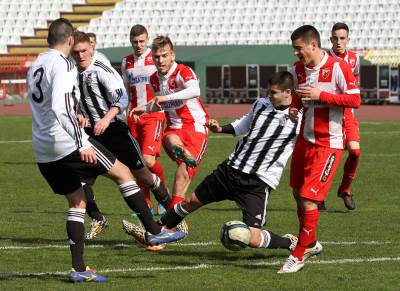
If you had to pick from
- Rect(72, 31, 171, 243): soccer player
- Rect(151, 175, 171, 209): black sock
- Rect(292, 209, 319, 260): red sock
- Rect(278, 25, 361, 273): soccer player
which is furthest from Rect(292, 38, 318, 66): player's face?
Rect(151, 175, 171, 209): black sock

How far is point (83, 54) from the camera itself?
30.7ft

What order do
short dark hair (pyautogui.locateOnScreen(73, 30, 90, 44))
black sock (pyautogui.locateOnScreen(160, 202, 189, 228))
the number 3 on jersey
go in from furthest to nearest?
1. short dark hair (pyautogui.locateOnScreen(73, 30, 90, 44))
2. black sock (pyautogui.locateOnScreen(160, 202, 189, 228))
3. the number 3 on jersey

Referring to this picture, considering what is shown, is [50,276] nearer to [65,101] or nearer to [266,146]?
[65,101]

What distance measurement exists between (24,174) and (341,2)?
30.7 metres

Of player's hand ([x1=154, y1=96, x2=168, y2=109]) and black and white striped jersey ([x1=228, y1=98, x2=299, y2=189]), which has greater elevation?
player's hand ([x1=154, y1=96, x2=168, y2=109])

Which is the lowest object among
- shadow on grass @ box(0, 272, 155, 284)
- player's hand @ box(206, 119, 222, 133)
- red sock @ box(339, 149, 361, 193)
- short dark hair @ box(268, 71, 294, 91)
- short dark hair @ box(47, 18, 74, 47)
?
red sock @ box(339, 149, 361, 193)

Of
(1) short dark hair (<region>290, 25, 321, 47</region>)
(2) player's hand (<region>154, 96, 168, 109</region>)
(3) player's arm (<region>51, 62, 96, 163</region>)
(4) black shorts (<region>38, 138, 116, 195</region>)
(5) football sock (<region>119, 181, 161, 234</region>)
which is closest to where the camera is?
(3) player's arm (<region>51, 62, 96, 163</region>)

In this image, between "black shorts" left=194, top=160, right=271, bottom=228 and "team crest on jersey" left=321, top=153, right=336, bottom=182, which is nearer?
"team crest on jersey" left=321, top=153, right=336, bottom=182

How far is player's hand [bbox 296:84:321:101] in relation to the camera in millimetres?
7879

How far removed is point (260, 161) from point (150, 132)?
4.34 meters

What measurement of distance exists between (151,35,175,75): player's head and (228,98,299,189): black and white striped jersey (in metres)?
2.07

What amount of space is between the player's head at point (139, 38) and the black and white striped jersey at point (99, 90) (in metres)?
2.24

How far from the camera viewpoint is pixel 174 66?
418 inches

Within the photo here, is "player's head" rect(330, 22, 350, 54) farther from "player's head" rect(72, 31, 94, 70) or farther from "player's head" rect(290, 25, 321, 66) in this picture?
"player's head" rect(290, 25, 321, 66)
